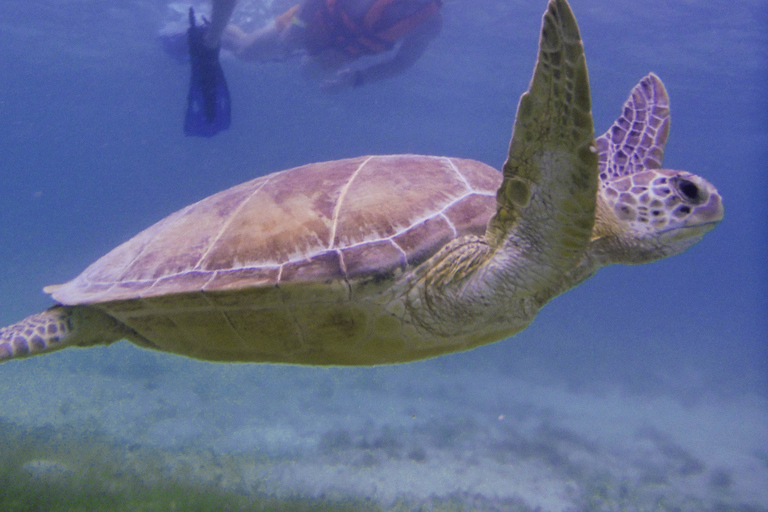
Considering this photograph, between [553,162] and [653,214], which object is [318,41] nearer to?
[653,214]

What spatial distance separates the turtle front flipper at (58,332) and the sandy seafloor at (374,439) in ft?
9.71

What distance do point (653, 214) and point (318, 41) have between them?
16.9 metres

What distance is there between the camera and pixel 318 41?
54.3 ft

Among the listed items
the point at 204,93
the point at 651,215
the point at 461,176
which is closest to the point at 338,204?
the point at 461,176

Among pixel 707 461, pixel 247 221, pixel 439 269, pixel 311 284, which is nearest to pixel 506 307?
pixel 439 269

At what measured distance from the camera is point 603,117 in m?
34.0

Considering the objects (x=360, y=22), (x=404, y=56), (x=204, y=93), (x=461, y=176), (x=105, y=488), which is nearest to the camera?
(x=461, y=176)

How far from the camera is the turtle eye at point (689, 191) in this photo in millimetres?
2293

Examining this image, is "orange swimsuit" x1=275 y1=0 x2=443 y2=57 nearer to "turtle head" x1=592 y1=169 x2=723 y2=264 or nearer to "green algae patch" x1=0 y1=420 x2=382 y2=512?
"turtle head" x1=592 y1=169 x2=723 y2=264

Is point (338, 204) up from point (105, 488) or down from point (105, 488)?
up

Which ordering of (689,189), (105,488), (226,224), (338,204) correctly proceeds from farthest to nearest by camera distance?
(105,488)
(226,224)
(338,204)
(689,189)

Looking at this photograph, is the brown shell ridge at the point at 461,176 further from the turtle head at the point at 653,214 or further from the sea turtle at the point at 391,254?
the turtle head at the point at 653,214

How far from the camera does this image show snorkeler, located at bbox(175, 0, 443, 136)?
12.2 metres

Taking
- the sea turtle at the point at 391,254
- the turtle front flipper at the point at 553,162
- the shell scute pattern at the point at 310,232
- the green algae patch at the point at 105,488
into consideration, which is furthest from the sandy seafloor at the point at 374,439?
the turtle front flipper at the point at 553,162
